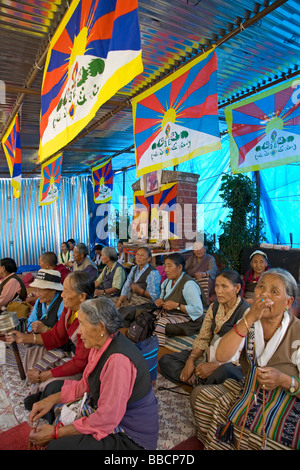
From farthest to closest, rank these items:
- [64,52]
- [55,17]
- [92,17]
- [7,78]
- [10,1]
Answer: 1. [7,78]
2. [55,17]
3. [10,1]
4. [64,52]
5. [92,17]

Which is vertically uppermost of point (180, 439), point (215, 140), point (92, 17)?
point (92, 17)

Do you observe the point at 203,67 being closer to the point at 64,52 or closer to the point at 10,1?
the point at 64,52

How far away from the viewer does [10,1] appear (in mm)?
3152

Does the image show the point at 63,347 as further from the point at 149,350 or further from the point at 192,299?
the point at 192,299

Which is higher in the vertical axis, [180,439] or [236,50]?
[236,50]

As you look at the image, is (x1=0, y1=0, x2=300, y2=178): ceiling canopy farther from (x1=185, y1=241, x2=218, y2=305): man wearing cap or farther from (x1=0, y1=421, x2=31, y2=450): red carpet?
(x1=0, y1=421, x2=31, y2=450): red carpet

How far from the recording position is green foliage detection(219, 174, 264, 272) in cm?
670

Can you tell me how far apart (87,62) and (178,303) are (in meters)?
2.64

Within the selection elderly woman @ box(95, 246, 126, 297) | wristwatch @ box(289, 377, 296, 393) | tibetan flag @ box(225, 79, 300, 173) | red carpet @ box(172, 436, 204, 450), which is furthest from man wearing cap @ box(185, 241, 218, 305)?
wristwatch @ box(289, 377, 296, 393)

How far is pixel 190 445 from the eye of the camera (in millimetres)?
2268

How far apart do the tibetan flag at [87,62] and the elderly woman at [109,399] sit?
1.38 m
